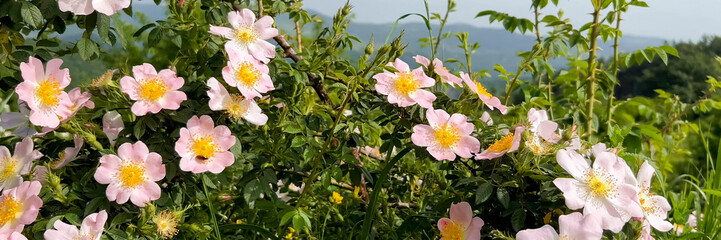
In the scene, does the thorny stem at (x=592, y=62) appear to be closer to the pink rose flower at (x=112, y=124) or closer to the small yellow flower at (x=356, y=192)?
the small yellow flower at (x=356, y=192)

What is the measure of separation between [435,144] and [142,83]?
1.83 feet

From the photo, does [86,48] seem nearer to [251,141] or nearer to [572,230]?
[251,141]

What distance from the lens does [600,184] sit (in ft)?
3.98

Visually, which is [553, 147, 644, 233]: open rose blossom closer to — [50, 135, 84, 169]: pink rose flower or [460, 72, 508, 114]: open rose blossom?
[460, 72, 508, 114]: open rose blossom

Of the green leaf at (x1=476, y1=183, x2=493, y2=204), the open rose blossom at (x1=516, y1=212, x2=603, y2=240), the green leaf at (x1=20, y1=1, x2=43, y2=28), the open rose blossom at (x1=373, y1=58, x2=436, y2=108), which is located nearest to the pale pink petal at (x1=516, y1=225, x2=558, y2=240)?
the open rose blossom at (x1=516, y1=212, x2=603, y2=240)

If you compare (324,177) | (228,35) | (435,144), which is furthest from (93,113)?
(435,144)

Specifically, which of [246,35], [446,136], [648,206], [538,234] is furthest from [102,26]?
[648,206]

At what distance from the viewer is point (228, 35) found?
146cm

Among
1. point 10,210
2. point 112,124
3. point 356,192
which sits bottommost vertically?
point 356,192

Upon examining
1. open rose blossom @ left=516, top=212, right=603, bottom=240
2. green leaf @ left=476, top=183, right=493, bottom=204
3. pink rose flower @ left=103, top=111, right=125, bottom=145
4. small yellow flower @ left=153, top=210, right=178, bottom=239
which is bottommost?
small yellow flower @ left=153, top=210, right=178, bottom=239

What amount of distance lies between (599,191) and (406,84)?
0.42 meters

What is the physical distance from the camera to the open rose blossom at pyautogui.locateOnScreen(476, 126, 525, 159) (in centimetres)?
129

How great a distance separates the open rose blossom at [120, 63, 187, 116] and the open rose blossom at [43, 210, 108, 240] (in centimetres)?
20

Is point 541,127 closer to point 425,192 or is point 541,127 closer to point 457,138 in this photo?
point 457,138
